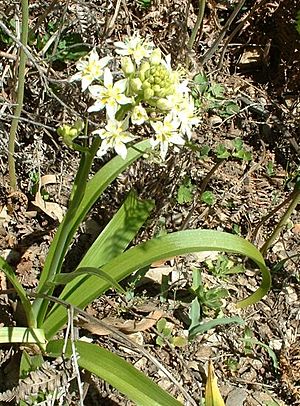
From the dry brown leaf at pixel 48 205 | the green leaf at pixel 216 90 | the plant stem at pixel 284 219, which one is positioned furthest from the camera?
the green leaf at pixel 216 90

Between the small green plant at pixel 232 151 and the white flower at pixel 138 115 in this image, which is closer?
the white flower at pixel 138 115

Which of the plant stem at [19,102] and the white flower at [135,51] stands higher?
the plant stem at [19,102]

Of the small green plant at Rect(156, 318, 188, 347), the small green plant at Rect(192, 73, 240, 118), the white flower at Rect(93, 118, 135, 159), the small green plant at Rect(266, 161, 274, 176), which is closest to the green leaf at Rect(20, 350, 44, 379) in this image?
the small green plant at Rect(156, 318, 188, 347)

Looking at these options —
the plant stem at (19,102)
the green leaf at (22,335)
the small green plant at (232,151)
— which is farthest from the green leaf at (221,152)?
the green leaf at (22,335)

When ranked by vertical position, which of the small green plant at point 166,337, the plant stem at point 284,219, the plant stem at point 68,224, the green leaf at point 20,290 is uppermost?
the plant stem at point 284,219

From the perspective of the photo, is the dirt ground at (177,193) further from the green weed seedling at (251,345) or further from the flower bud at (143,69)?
the flower bud at (143,69)

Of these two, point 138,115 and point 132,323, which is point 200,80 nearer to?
point 132,323

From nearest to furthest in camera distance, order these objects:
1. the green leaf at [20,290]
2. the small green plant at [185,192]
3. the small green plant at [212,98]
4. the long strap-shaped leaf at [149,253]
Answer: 1. the green leaf at [20,290]
2. the long strap-shaped leaf at [149,253]
3. the small green plant at [185,192]
4. the small green plant at [212,98]
